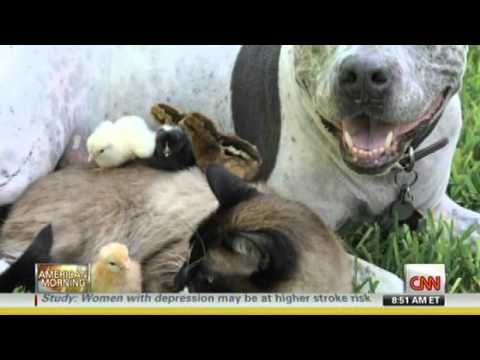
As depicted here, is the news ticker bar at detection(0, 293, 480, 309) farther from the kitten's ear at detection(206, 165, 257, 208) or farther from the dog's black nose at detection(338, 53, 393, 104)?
the dog's black nose at detection(338, 53, 393, 104)

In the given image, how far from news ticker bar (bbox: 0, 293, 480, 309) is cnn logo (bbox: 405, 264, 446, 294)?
21 mm

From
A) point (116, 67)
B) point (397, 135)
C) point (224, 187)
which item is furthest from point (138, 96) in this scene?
point (397, 135)

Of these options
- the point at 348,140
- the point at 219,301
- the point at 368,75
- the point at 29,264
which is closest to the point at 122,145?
the point at 29,264

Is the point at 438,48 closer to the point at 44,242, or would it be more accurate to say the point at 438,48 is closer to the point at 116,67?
the point at 116,67

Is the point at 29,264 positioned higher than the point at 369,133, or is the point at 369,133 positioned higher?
the point at 369,133

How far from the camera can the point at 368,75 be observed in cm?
386

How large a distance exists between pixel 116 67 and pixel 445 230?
4.31ft

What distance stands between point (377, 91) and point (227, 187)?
22.7 inches

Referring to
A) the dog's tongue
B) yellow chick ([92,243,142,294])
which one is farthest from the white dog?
yellow chick ([92,243,142,294])

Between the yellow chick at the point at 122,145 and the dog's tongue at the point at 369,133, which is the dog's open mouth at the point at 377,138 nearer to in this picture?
the dog's tongue at the point at 369,133

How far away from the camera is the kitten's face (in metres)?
3.73

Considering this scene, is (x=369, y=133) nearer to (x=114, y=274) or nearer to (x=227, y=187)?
(x=227, y=187)

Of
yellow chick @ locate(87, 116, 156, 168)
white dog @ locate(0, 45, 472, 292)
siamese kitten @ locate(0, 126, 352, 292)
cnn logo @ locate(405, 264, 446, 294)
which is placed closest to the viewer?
siamese kitten @ locate(0, 126, 352, 292)

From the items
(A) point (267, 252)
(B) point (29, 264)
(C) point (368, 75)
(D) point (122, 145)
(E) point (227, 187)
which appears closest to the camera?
(A) point (267, 252)
